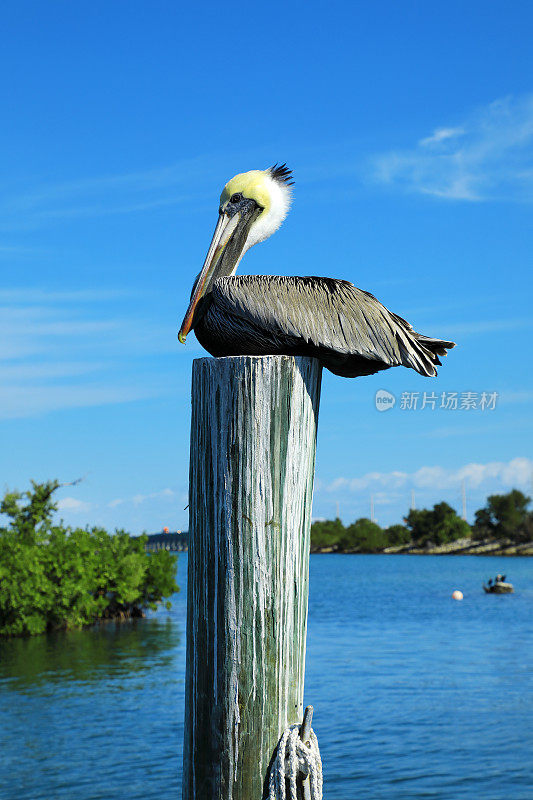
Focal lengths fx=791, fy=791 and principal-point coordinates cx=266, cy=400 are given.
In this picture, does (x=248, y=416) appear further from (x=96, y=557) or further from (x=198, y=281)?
(x=96, y=557)

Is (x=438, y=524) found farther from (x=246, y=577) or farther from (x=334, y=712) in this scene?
(x=246, y=577)

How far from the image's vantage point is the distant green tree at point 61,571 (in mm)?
23469

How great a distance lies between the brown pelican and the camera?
2.64 meters

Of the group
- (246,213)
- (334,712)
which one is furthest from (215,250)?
(334,712)

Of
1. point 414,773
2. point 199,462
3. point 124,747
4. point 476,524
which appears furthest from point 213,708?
point 476,524

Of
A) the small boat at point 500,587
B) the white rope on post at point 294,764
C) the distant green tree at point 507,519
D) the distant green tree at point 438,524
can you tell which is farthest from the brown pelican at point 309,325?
the distant green tree at point 438,524

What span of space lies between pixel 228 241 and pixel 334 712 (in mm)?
13382

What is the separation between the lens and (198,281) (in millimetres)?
3330

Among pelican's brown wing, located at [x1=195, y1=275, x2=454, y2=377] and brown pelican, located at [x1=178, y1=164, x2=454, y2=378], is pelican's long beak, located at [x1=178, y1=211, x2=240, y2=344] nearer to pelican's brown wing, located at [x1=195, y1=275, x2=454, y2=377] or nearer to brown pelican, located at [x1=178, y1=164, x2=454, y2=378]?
brown pelican, located at [x1=178, y1=164, x2=454, y2=378]

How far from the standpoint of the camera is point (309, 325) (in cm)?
263

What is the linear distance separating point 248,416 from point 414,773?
1120cm

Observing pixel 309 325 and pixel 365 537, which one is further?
pixel 365 537

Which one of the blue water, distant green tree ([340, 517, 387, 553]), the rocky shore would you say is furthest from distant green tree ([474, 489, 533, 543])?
the blue water

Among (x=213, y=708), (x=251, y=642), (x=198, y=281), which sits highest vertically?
(x=198, y=281)
